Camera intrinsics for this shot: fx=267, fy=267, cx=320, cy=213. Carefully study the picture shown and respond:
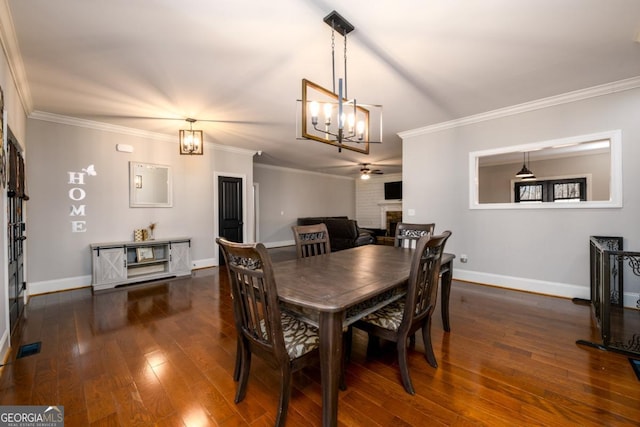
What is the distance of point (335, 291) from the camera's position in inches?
56.7

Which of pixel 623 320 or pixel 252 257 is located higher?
pixel 252 257

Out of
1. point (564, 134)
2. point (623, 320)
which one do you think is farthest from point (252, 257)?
point (564, 134)

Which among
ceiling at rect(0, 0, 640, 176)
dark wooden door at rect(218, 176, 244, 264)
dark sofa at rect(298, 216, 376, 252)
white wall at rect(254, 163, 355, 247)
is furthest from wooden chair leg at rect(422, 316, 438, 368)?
white wall at rect(254, 163, 355, 247)

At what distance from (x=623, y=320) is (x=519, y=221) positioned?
4.75 feet

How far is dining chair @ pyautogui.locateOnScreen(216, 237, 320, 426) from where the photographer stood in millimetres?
1292

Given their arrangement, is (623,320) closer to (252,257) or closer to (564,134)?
(564,134)

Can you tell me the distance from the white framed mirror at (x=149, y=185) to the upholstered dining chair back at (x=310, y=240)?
3414 millimetres

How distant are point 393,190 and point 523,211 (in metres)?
6.12

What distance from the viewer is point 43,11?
6.23ft

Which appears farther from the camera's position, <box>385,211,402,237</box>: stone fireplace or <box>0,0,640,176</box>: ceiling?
<box>385,211,402,237</box>: stone fireplace

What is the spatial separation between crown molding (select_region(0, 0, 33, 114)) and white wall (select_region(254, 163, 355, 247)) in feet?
16.3

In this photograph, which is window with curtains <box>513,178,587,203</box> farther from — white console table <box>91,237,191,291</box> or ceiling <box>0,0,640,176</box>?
white console table <box>91,237,191,291</box>

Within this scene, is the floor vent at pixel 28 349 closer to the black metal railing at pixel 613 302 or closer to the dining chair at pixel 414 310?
the dining chair at pixel 414 310

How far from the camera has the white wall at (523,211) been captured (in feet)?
10.2
